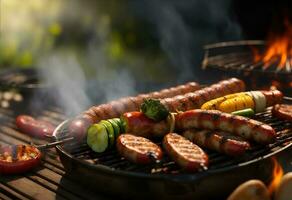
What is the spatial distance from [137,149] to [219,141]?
0.79 meters

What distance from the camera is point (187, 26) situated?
1046cm

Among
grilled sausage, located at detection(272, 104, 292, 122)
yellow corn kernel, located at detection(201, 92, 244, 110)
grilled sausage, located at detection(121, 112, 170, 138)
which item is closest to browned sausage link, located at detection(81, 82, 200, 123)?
grilled sausage, located at detection(121, 112, 170, 138)

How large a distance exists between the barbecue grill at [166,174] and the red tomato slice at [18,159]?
611mm

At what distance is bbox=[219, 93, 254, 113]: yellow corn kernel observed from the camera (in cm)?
490

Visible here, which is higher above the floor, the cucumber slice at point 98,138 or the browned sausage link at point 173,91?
the browned sausage link at point 173,91

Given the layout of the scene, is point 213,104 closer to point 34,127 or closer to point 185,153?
point 185,153

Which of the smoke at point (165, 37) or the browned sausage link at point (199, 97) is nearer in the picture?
the browned sausage link at point (199, 97)

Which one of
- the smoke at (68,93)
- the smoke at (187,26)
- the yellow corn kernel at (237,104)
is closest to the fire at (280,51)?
the smoke at (187,26)

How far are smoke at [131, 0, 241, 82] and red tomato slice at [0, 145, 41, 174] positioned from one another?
556 centimetres

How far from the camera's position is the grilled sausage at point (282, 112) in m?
4.78

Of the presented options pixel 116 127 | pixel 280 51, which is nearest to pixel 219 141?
pixel 116 127

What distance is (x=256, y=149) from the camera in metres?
4.11

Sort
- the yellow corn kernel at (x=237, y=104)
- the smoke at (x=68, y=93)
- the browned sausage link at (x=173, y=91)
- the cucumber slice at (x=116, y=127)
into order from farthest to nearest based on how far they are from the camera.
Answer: the smoke at (x=68, y=93) < the browned sausage link at (x=173, y=91) < the yellow corn kernel at (x=237, y=104) < the cucumber slice at (x=116, y=127)

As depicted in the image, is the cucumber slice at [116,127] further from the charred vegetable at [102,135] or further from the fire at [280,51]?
the fire at [280,51]
